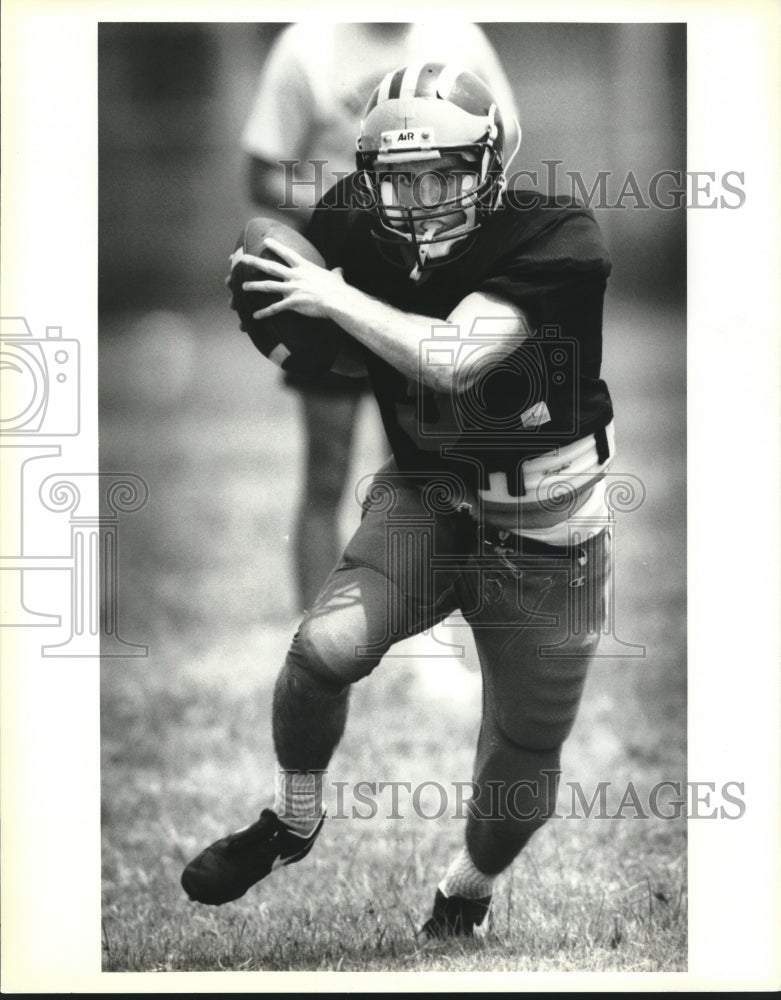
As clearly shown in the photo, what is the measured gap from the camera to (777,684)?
323 cm

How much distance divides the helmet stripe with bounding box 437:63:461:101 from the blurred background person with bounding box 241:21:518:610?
7 cm

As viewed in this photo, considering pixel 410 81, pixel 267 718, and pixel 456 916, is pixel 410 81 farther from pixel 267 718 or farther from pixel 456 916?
pixel 456 916

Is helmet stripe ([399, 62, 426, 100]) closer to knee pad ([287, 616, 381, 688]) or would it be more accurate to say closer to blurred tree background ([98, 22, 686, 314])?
blurred tree background ([98, 22, 686, 314])

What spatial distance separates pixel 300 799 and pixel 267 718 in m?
0.20

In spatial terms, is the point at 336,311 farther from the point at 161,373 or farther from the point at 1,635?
the point at 1,635

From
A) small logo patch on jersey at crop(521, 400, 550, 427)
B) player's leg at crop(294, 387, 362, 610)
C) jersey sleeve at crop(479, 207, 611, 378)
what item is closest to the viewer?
jersey sleeve at crop(479, 207, 611, 378)

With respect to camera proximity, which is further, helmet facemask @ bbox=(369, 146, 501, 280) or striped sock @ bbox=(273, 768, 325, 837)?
striped sock @ bbox=(273, 768, 325, 837)

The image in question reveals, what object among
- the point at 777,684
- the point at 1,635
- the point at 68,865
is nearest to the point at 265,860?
the point at 68,865

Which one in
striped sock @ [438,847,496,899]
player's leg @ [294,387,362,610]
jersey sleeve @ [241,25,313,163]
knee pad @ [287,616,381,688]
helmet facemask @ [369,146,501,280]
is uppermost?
jersey sleeve @ [241,25,313,163]

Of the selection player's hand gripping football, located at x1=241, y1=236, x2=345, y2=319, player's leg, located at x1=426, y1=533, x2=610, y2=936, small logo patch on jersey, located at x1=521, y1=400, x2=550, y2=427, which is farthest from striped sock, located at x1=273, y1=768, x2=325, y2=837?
player's hand gripping football, located at x1=241, y1=236, x2=345, y2=319

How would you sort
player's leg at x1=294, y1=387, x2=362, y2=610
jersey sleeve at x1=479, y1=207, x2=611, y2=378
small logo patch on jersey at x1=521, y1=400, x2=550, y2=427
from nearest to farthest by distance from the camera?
jersey sleeve at x1=479, y1=207, x2=611, y2=378 < small logo patch on jersey at x1=521, y1=400, x2=550, y2=427 < player's leg at x1=294, y1=387, x2=362, y2=610

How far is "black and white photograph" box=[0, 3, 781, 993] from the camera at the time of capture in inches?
124

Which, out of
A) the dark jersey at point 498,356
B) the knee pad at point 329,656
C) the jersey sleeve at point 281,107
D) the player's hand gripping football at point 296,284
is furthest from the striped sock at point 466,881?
the jersey sleeve at point 281,107

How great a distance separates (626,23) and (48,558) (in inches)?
70.9
